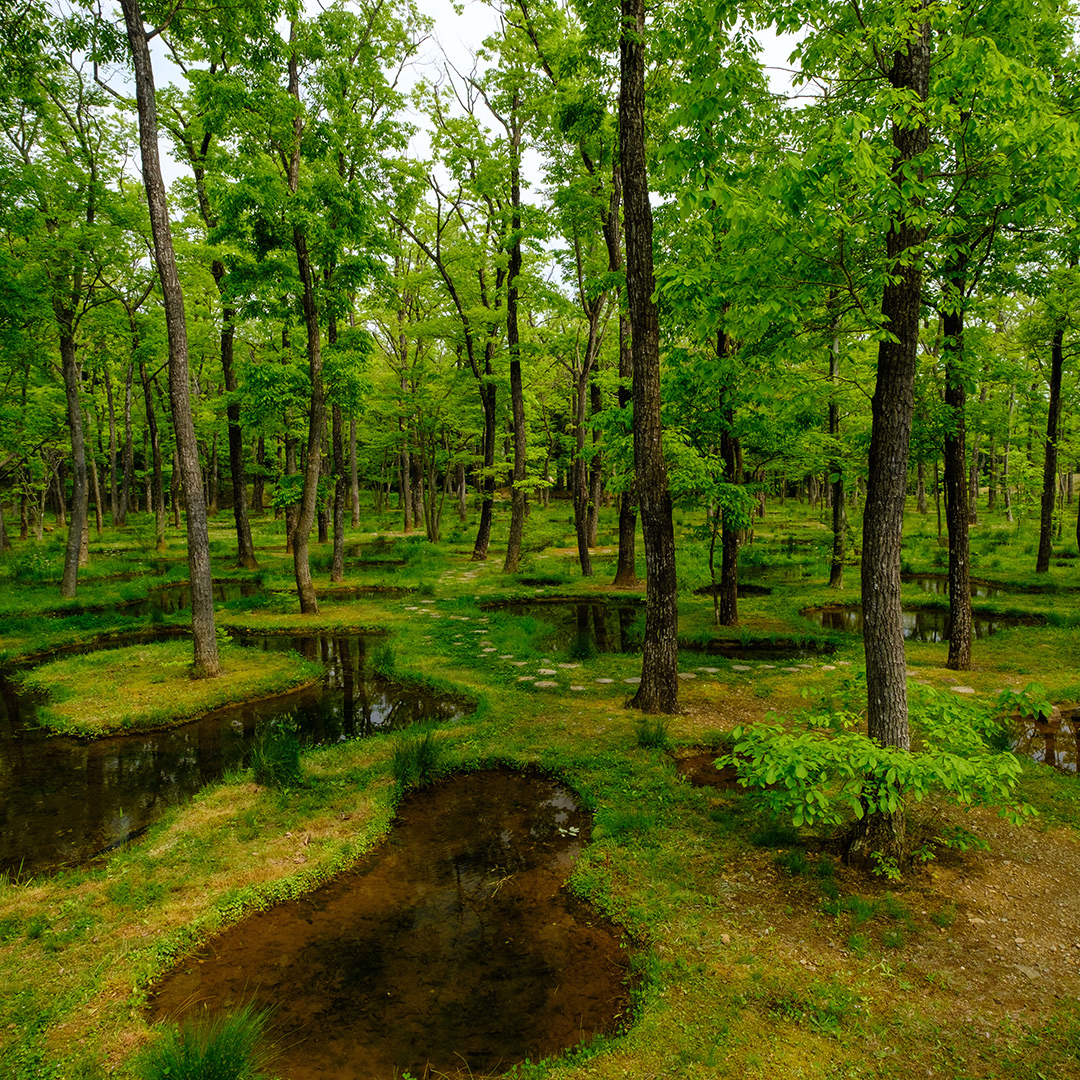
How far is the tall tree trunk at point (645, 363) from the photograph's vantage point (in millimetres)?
7168

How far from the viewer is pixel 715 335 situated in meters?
10.7

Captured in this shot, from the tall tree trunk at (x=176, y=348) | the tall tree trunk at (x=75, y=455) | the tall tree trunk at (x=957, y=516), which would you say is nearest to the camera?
the tall tree trunk at (x=176, y=348)

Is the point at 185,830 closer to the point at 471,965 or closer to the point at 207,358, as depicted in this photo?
Result: the point at 471,965

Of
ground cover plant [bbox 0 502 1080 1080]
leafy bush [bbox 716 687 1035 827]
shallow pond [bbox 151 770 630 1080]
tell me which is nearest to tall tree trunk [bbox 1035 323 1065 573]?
ground cover plant [bbox 0 502 1080 1080]

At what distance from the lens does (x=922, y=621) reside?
44.8ft

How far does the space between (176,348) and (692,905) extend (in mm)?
9554

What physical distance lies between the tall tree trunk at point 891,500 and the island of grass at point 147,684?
8.05 metres

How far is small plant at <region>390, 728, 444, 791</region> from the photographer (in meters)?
6.21

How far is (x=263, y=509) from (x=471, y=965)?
4585 cm

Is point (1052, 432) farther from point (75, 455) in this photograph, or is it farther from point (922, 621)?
point (75, 455)

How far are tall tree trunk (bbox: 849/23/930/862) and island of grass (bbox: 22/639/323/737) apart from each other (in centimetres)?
805

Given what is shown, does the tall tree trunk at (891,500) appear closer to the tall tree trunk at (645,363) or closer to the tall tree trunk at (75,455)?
the tall tree trunk at (645,363)

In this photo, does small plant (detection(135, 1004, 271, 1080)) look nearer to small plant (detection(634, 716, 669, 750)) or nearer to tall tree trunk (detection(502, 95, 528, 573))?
small plant (detection(634, 716, 669, 750))

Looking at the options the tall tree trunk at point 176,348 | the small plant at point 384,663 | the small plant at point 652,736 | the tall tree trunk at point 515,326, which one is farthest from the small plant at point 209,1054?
the tall tree trunk at point 515,326
